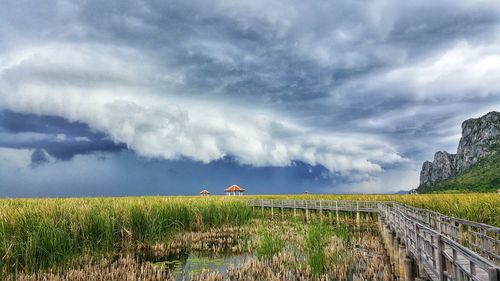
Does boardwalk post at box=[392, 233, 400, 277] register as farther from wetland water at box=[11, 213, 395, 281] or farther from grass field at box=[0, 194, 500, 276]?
grass field at box=[0, 194, 500, 276]

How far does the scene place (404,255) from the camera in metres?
13.7

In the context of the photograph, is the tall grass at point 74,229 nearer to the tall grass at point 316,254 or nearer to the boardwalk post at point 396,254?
the tall grass at point 316,254

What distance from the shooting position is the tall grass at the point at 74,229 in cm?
1395

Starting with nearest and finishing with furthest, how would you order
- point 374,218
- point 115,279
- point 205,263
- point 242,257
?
point 115,279, point 205,263, point 242,257, point 374,218

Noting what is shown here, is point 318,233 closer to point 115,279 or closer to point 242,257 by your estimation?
→ point 242,257

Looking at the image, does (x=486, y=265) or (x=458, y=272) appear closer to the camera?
(x=486, y=265)

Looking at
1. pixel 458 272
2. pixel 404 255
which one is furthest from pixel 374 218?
pixel 458 272

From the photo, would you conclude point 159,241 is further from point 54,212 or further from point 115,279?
point 115,279

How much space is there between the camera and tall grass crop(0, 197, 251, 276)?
1395cm

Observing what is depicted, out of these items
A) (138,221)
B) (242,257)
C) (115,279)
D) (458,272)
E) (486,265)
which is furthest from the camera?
(138,221)

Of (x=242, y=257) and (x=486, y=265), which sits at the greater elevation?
(x=486, y=265)

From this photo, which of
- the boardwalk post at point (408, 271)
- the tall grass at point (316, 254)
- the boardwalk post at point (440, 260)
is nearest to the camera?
the boardwalk post at point (440, 260)

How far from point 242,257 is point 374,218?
23.1m

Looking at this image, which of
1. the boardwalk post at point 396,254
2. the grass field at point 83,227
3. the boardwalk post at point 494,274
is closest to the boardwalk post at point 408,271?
the boardwalk post at point 396,254
